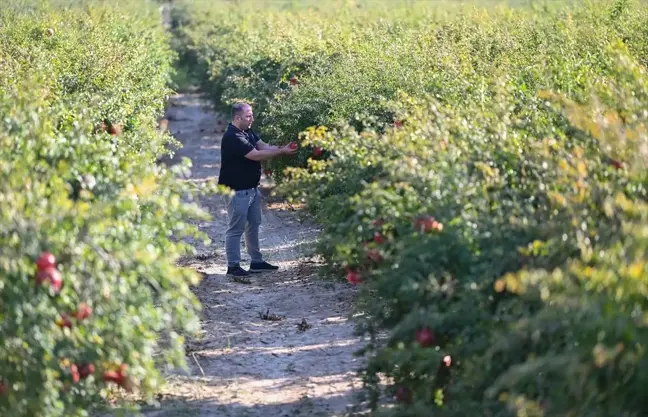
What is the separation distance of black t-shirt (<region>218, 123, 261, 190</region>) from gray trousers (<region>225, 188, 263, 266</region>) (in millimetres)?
108

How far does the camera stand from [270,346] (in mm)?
7984

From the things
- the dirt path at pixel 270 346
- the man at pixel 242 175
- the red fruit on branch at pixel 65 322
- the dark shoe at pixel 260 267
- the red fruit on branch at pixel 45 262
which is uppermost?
the red fruit on branch at pixel 45 262

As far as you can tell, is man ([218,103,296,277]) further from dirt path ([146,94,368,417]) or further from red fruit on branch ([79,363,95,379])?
red fruit on branch ([79,363,95,379])

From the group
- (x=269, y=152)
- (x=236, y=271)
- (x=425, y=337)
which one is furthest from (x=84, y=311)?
(x=236, y=271)

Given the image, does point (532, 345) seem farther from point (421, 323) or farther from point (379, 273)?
point (379, 273)

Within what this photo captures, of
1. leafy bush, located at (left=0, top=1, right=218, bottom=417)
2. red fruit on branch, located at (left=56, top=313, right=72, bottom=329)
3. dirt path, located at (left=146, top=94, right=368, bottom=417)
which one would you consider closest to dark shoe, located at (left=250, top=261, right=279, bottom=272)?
dirt path, located at (left=146, top=94, right=368, bottom=417)

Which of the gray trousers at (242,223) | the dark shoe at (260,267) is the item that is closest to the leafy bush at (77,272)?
the gray trousers at (242,223)

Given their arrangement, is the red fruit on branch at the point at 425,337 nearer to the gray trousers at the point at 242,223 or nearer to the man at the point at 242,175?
the man at the point at 242,175

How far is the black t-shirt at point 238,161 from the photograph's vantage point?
986cm

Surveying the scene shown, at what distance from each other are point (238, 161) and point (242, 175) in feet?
0.48

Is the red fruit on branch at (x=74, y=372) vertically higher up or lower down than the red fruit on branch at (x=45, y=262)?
lower down

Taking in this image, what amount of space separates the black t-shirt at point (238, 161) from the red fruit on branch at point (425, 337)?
206 inches

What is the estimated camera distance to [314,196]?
647cm

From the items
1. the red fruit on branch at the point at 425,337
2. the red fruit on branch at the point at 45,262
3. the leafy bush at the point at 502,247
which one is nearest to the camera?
the leafy bush at the point at 502,247
